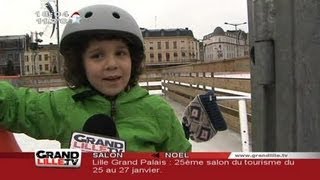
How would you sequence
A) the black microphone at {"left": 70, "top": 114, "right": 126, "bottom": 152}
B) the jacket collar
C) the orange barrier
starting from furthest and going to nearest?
the orange barrier, the jacket collar, the black microphone at {"left": 70, "top": 114, "right": 126, "bottom": 152}

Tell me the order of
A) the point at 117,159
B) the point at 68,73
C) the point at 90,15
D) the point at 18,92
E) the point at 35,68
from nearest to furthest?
the point at 117,159 → the point at 18,92 → the point at 90,15 → the point at 68,73 → the point at 35,68

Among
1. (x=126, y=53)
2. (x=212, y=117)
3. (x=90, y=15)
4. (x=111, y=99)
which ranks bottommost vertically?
(x=212, y=117)

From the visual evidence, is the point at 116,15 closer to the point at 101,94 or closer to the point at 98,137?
the point at 101,94

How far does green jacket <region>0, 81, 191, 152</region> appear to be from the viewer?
5.29ft

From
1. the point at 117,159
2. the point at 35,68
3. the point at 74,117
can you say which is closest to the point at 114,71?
the point at 74,117

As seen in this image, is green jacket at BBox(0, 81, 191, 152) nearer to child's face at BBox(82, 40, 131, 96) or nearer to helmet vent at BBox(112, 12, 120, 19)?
child's face at BBox(82, 40, 131, 96)

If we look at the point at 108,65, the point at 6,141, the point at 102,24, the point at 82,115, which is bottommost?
the point at 6,141

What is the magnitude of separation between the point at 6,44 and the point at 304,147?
65.8 inches

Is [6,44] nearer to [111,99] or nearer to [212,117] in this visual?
[111,99]

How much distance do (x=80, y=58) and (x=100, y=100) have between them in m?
0.21

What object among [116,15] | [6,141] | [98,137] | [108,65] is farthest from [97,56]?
[6,141]

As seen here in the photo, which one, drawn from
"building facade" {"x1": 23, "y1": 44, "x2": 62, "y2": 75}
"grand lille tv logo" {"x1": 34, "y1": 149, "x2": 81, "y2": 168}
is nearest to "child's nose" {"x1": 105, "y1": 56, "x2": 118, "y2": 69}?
"building facade" {"x1": 23, "y1": 44, "x2": 62, "y2": 75}

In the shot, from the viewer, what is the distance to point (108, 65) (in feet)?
5.54

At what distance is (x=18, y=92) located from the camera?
1621 millimetres
